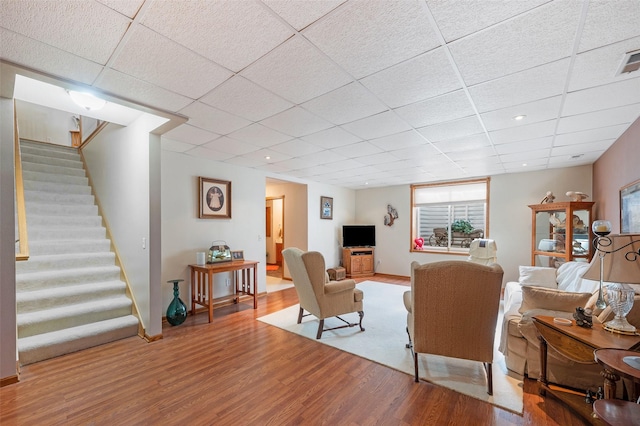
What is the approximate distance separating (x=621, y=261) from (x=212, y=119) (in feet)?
11.3

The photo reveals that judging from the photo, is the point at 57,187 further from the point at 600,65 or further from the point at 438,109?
the point at 600,65

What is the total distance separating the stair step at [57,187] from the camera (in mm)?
4066

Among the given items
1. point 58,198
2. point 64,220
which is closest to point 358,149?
point 64,220

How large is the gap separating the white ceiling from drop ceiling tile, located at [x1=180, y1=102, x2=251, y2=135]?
2 cm

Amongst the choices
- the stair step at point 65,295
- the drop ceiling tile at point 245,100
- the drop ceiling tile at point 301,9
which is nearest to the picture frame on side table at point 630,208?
the drop ceiling tile at point 301,9

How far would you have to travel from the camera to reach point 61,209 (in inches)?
161

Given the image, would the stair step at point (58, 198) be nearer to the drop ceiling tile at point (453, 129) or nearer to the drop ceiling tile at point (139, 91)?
the drop ceiling tile at point (139, 91)

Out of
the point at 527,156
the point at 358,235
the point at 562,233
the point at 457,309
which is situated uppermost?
the point at 527,156

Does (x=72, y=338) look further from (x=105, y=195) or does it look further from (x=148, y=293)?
(x=105, y=195)

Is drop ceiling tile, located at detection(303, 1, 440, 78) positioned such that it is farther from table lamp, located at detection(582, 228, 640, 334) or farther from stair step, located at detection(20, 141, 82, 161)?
stair step, located at detection(20, 141, 82, 161)

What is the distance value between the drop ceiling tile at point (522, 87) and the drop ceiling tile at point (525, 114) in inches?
4.3

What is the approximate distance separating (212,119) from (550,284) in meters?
4.54

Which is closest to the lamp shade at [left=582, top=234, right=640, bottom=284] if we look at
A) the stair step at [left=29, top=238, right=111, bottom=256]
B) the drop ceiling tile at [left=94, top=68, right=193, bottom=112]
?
the drop ceiling tile at [left=94, top=68, right=193, bottom=112]

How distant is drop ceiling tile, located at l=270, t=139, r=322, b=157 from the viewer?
3.51 m
